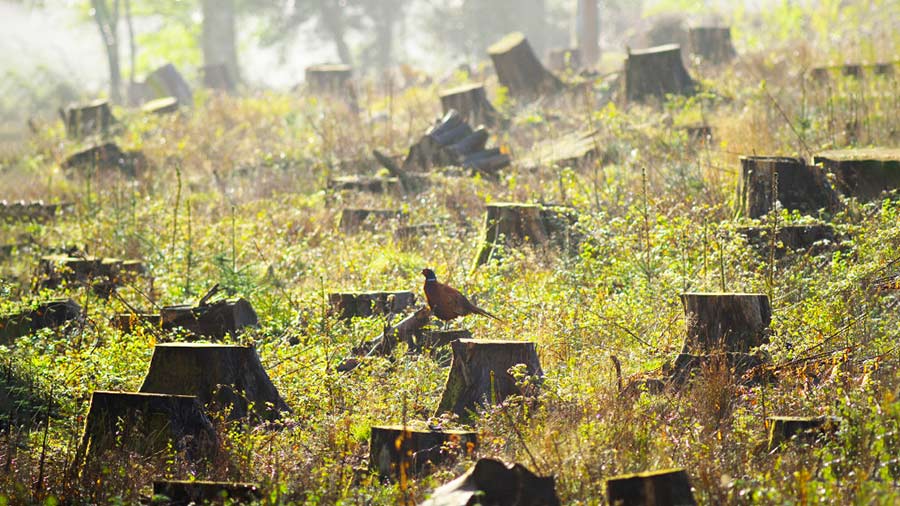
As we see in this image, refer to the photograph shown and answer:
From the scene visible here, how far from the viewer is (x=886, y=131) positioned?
38.4 ft

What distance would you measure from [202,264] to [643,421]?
5908 mm

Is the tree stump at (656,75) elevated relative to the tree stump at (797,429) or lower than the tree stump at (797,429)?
elevated

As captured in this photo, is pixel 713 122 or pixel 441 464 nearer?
pixel 441 464

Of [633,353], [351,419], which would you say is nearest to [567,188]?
[633,353]

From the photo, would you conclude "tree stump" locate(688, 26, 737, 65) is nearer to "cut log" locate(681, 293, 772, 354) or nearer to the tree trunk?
"cut log" locate(681, 293, 772, 354)

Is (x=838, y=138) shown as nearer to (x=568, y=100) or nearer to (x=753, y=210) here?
(x=753, y=210)

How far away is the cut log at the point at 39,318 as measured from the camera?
8.05m

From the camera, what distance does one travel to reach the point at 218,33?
129ft

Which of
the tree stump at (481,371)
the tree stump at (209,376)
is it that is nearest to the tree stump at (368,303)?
the tree stump at (209,376)

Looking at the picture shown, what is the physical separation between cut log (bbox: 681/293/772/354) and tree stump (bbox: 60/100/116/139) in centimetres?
1561

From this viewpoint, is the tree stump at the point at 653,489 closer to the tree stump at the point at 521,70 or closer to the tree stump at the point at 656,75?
the tree stump at the point at 656,75

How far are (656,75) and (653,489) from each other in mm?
12870

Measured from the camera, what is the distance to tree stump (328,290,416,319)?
7836 mm

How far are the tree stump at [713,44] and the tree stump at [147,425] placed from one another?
1578cm
